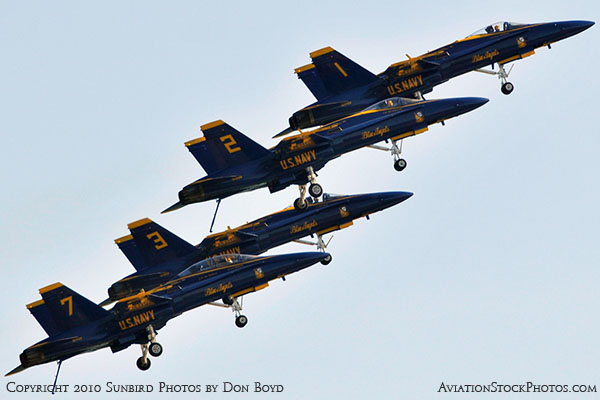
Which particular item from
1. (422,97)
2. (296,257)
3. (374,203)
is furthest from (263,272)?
(422,97)

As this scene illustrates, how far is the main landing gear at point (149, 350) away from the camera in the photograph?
2632 inches

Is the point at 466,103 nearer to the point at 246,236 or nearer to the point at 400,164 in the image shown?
the point at 400,164

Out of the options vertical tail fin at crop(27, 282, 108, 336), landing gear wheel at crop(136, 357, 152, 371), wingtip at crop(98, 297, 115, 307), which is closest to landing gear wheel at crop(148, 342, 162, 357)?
landing gear wheel at crop(136, 357, 152, 371)

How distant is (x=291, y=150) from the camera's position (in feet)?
221

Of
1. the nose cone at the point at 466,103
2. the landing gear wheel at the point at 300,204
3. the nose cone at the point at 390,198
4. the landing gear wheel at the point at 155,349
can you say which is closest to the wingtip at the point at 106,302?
the landing gear wheel at the point at 155,349

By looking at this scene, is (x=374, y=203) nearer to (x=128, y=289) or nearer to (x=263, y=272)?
(x=263, y=272)

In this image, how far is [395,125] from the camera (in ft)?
226

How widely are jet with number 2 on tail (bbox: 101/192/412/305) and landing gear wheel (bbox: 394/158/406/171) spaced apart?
2.78m

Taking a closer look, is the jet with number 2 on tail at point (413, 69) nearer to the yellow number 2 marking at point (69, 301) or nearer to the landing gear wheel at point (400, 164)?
the landing gear wheel at point (400, 164)

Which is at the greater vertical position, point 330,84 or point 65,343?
point 330,84

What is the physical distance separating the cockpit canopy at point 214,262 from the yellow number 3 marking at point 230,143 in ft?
15.9

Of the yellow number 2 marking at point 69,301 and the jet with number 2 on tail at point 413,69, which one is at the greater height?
the jet with number 2 on tail at point 413,69

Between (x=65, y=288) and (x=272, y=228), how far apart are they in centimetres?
1060

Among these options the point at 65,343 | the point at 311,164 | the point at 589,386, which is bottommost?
the point at 589,386
